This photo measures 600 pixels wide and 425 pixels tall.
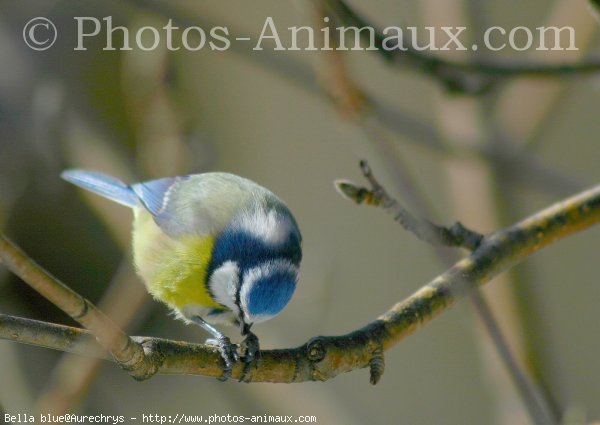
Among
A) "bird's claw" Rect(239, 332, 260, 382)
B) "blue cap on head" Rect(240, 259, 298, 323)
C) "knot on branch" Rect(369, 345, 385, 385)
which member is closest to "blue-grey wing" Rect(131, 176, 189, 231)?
"blue cap on head" Rect(240, 259, 298, 323)

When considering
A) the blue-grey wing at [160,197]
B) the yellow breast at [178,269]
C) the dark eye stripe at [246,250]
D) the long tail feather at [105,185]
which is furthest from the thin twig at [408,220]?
the long tail feather at [105,185]

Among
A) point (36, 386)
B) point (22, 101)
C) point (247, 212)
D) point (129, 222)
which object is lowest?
point (36, 386)

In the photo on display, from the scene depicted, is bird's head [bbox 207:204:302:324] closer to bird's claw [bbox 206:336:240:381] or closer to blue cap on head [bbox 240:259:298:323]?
blue cap on head [bbox 240:259:298:323]

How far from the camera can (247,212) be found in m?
1.58

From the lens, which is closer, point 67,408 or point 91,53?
point 67,408

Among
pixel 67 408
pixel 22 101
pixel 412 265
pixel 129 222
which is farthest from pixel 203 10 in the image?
pixel 67 408

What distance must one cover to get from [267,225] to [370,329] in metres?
0.38

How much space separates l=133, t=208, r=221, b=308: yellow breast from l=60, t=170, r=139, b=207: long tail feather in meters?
0.34

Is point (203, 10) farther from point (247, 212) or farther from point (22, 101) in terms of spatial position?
point (247, 212)

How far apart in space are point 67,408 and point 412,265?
181 cm

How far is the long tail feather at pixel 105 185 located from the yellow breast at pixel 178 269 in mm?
342

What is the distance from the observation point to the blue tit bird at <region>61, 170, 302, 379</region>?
56.4 inches

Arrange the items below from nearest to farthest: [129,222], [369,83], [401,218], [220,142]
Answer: [401,218] → [129,222] → [220,142] → [369,83]

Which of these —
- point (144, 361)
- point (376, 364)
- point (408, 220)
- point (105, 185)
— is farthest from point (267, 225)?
point (105, 185)
